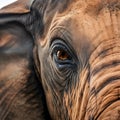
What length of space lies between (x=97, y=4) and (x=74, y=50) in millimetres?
278

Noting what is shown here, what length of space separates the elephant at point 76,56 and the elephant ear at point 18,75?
2 centimetres

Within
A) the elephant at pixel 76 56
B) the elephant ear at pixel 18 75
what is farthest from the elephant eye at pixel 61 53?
the elephant ear at pixel 18 75

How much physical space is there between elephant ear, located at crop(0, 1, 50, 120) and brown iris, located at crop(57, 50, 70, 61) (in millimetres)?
584

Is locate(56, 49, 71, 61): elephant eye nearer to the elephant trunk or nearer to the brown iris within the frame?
the brown iris

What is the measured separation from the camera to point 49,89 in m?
4.69

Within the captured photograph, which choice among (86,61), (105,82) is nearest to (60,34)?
(86,61)

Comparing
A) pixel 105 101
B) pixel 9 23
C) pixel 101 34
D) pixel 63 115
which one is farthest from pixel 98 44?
pixel 9 23

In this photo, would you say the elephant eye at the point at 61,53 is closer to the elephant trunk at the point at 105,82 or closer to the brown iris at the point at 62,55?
the brown iris at the point at 62,55

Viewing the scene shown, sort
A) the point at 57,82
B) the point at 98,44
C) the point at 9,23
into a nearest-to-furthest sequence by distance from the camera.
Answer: the point at 98,44
the point at 57,82
the point at 9,23

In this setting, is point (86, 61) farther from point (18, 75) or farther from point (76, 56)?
point (18, 75)

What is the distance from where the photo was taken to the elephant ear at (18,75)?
4898 millimetres

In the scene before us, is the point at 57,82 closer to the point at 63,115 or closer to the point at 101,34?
the point at 63,115

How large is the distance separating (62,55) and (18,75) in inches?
26.1

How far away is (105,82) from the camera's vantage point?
3.79 m
